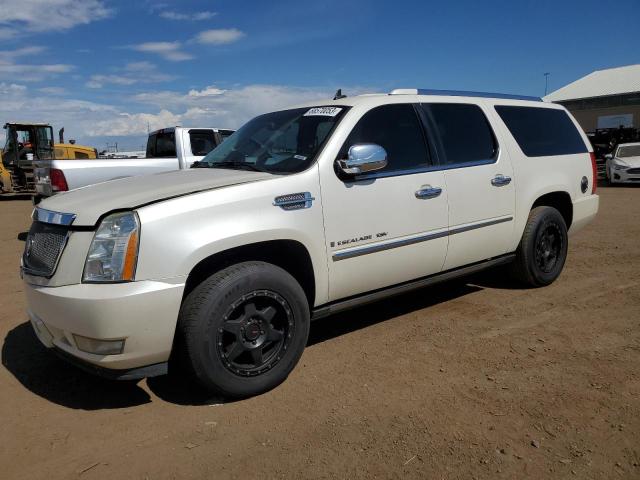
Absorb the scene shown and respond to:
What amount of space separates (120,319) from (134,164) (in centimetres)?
591

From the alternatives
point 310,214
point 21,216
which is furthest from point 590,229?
point 21,216

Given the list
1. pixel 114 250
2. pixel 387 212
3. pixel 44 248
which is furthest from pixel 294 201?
pixel 44 248

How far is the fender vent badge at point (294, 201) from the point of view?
313 cm

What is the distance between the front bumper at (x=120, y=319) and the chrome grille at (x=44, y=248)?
0.14 m

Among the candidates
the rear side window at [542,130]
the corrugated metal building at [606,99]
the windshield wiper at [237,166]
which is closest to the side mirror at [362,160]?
the windshield wiper at [237,166]

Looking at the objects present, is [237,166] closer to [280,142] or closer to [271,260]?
[280,142]

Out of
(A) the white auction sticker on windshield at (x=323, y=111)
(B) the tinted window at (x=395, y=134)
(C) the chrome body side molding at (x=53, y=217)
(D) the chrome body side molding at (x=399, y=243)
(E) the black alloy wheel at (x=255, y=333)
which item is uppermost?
(A) the white auction sticker on windshield at (x=323, y=111)

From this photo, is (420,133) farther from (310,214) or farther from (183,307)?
(183,307)

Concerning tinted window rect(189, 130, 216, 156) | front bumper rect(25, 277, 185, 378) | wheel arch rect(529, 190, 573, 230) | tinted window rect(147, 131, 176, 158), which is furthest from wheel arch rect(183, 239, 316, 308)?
tinted window rect(147, 131, 176, 158)

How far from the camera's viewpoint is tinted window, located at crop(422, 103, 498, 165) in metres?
4.14

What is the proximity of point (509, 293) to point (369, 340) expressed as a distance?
73.1 inches

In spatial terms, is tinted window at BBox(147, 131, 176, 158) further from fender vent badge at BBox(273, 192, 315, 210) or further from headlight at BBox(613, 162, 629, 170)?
headlight at BBox(613, 162, 629, 170)

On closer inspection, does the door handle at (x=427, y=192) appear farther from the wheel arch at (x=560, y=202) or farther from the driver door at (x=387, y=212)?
the wheel arch at (x=560, y=202)

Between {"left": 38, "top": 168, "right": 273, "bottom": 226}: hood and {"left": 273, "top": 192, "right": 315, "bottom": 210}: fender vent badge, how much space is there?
21 cm
